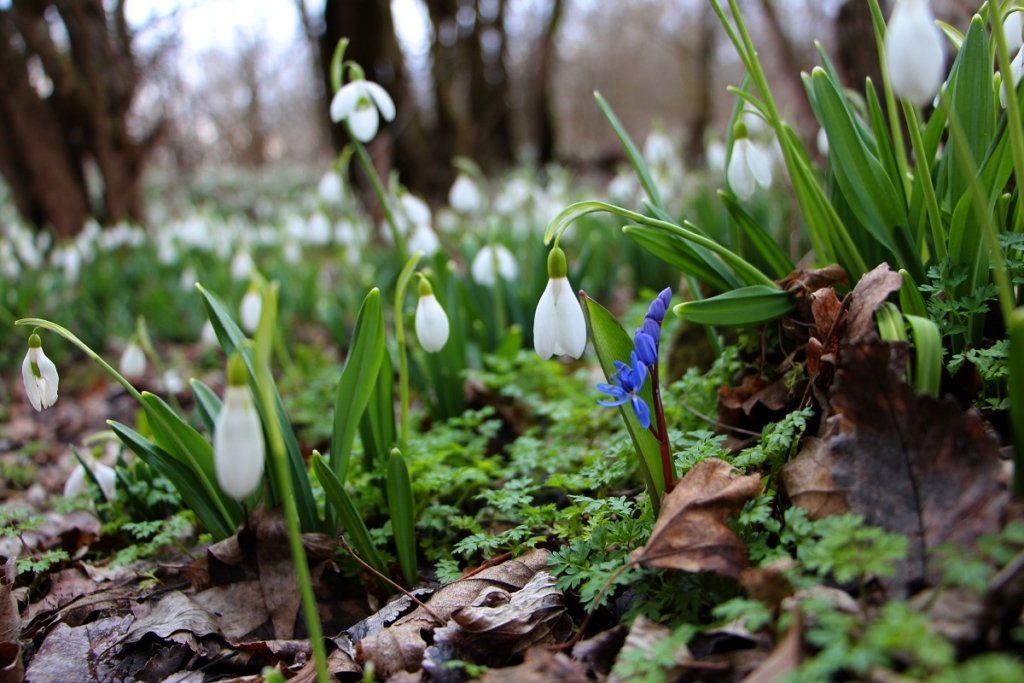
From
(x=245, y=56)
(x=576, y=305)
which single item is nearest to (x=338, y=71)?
(x=576, y=305)

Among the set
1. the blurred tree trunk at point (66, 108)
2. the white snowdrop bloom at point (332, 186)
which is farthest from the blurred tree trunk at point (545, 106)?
the white snowdrop bloom at point (332, 186)

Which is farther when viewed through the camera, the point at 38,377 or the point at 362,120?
the point at 362,120

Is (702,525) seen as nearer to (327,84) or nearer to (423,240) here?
(423,240)

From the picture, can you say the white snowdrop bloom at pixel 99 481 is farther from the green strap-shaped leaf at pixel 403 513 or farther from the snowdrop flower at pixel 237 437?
the snowdrop flower at pixel 237 437

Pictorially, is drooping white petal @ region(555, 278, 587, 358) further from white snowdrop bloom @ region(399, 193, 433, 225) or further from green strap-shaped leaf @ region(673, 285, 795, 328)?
white snowdrop bloom @ region(399, 193, 433, 225)

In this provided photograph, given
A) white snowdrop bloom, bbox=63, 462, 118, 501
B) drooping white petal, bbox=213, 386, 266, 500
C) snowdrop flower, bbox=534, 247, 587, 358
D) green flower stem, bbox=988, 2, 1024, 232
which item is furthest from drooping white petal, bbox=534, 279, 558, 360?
white snowdrop bloom, bbox=63, 462, 118, 501

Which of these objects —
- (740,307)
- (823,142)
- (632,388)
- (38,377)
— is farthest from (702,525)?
(823,142)
